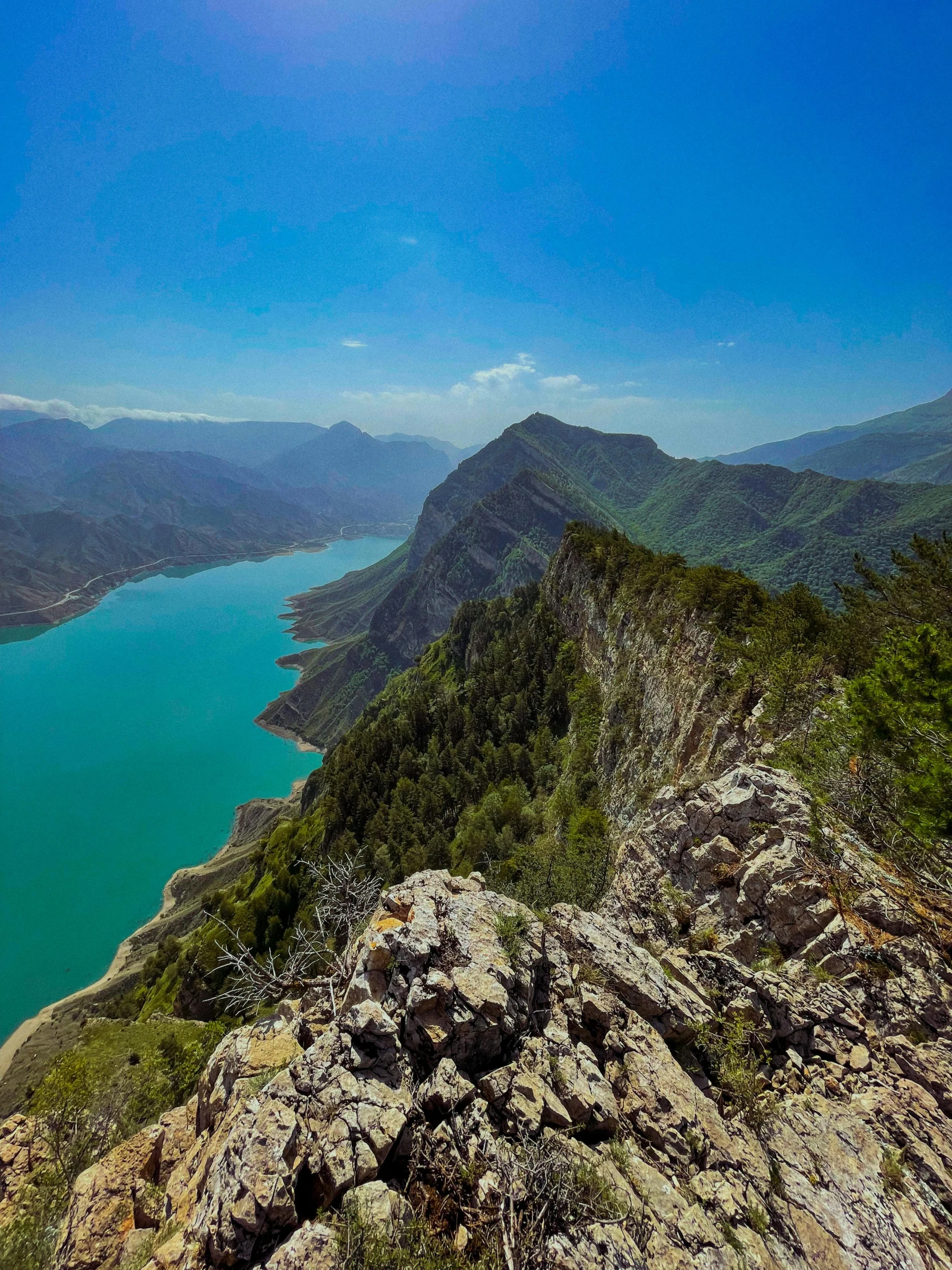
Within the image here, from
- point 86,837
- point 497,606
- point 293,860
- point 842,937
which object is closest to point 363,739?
point 293,860

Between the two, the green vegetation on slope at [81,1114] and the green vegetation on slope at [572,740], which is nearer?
the green vegetation on slope at [81,1114]

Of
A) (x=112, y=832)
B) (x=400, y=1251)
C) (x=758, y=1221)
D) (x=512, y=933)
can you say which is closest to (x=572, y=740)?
(x=512, y=933)

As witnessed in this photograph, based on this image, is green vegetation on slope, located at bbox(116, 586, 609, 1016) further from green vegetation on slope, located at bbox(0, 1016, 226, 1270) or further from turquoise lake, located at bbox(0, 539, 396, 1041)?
turquoise lake, located at bbox(0, 539, 396, 1041)

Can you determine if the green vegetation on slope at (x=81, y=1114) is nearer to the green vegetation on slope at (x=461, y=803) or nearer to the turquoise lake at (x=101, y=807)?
the green vegetation on slope at (x=461, y=803)

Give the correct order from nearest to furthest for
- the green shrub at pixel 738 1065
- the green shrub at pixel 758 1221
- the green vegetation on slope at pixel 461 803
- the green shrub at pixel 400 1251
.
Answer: the green shrub at pixel 400 1251 < the green shrub at pixel 758 1221 < the green shrub at pixel 738 1065 < the green vegetation on slope at pixel 461 803

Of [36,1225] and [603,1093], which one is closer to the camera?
[603,1093]

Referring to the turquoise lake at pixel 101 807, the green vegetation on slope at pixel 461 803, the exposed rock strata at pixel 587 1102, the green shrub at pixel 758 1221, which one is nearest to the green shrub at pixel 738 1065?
the exposed rock strata at pixel 587 1102

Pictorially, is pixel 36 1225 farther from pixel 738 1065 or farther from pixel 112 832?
pixel 112 832

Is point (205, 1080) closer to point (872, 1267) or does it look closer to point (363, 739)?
point (872, 1267)

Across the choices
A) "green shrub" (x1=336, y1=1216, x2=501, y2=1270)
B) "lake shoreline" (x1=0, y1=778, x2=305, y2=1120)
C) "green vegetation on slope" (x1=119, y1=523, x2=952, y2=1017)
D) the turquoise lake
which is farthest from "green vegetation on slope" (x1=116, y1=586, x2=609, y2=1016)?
the turquoise lake

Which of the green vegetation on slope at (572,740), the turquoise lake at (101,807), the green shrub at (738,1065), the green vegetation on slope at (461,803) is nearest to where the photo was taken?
the green shrub at (738,1065)
